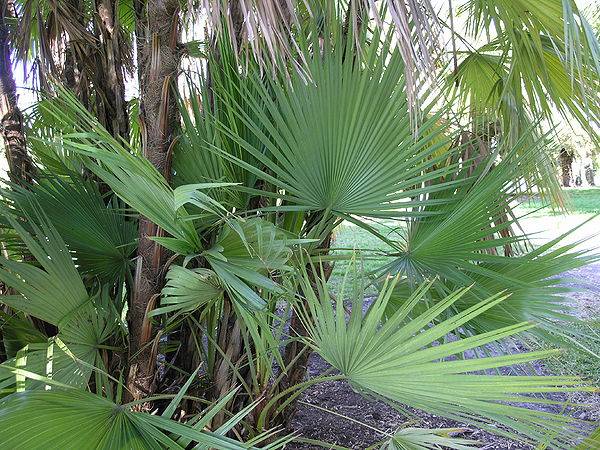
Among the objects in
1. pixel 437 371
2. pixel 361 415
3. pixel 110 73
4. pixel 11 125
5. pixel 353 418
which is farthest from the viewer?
pixel 361 415

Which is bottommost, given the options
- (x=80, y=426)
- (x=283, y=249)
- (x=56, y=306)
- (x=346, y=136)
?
(x=80, y=426)

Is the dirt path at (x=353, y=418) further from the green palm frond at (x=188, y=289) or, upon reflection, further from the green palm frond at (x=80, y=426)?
the green palm frond at (x=80, y=426)

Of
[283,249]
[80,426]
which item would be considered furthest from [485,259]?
[80,426]

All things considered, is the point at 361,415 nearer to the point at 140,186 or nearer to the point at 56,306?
the point at 56,306

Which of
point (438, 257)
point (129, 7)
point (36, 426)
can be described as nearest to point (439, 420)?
point (438, 257)

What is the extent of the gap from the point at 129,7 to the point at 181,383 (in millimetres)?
1462

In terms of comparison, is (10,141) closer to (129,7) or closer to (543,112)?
(129,7)

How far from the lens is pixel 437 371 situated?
0.94 metres

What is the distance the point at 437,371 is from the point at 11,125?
150cm

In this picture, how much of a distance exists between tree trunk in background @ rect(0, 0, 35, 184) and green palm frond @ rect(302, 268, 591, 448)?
44.7 inches

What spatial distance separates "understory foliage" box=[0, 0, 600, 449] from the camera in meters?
0.98

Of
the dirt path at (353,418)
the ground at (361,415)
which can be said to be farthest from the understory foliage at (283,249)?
the dirt path at (353,418)

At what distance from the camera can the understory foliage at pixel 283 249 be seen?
0.98 m

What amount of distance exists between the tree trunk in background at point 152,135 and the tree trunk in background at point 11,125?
0.59m
